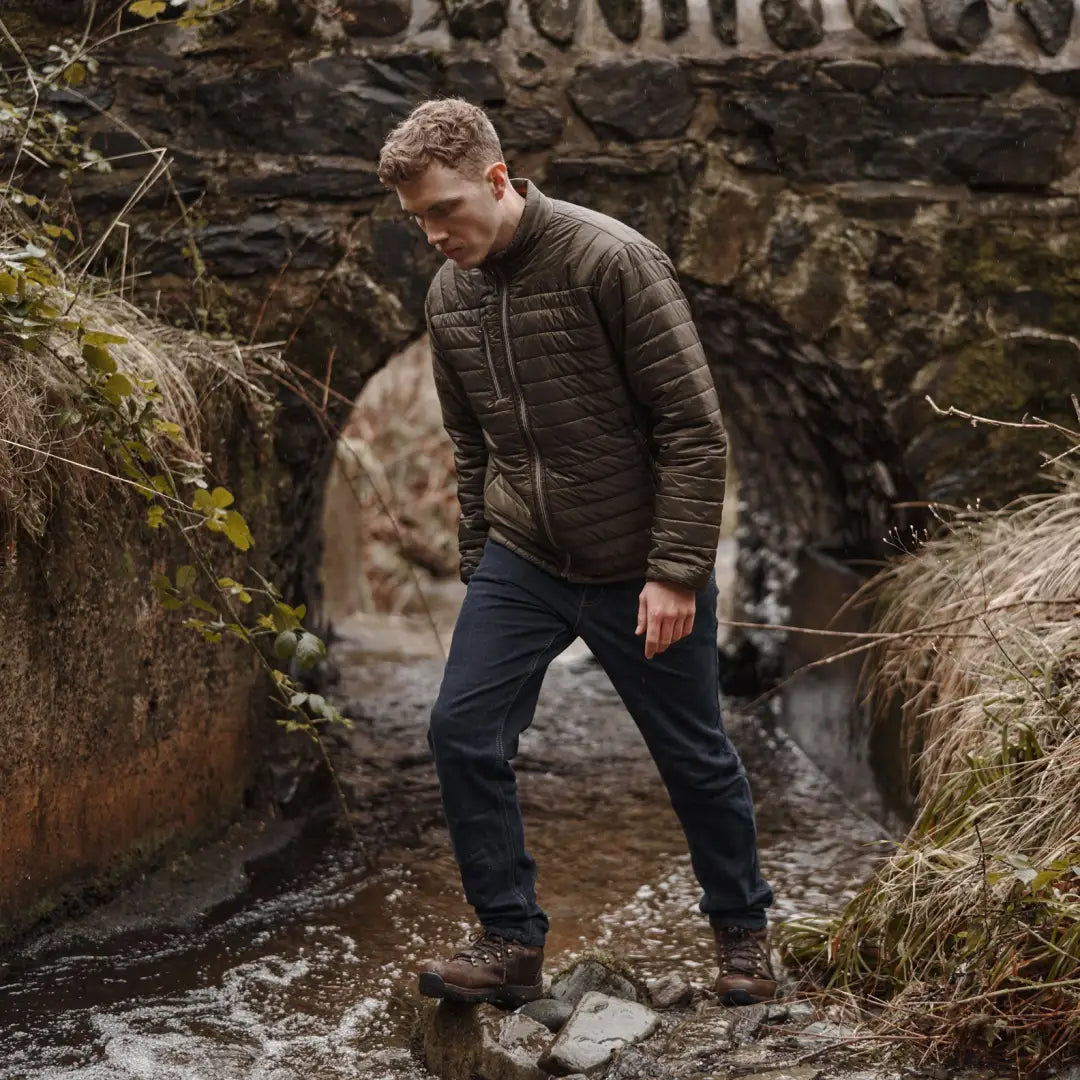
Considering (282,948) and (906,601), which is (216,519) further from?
(906,601)

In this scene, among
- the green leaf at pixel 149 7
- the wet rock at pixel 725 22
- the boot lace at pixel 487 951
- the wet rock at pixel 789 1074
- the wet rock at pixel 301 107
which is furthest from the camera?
the wet rock at pixel 725 22

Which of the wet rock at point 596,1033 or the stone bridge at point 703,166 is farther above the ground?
the stone bridge at point 703,166

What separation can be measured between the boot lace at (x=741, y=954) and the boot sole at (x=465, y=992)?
1.47ft

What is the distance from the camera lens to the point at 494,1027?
2967mm

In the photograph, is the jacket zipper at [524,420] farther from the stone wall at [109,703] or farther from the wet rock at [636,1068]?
the stone wall at [109,703]

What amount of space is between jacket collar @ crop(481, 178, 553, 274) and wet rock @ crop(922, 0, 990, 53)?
2.24 meters

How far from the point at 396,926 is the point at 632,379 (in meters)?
1.79

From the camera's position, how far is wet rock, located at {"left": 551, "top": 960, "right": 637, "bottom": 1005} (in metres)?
3.13

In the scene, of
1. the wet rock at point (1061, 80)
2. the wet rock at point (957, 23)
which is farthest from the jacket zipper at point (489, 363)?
the wet rock at point (1061, 80)

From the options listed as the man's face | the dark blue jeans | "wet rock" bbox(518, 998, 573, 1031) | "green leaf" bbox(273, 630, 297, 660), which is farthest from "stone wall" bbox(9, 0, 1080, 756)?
"wet rock" bbox(518, 998, 573, 1031)

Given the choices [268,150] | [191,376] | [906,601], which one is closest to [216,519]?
[191,376]

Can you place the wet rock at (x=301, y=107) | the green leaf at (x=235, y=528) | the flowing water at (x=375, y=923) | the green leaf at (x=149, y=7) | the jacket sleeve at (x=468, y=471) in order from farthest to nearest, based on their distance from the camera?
the wet rock at (x=301, y=107), the green leaf at (x=149, y=7), the green leaf at (x=235, y=528), the jacket sleeve at (x=468, y=471), the flowing water at (x=375, y=923)

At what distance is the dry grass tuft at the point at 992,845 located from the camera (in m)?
2.69

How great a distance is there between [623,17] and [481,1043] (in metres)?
3.09
